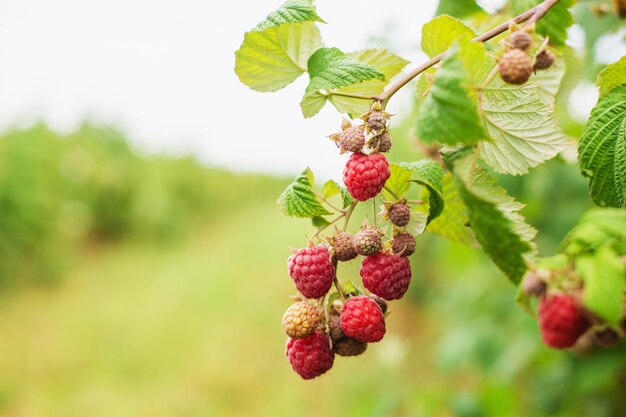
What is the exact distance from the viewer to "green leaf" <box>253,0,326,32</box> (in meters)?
0.66

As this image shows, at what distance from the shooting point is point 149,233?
7703 mm

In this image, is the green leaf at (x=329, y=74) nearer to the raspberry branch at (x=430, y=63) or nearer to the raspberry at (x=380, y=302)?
the raspberry branch at (x=430, y=63)

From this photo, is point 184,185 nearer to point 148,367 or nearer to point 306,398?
point 148,367

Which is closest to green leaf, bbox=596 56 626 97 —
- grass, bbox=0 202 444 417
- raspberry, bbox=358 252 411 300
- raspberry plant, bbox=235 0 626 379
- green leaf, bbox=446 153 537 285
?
raspberry plant, bbox=235 0 626 379

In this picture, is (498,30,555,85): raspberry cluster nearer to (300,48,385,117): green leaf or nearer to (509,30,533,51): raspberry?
(509,30,533,51): raspberry

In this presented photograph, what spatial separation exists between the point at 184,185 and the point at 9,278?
167 inches

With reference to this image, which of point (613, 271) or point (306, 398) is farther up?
point (306, 398)

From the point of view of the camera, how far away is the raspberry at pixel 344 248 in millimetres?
679

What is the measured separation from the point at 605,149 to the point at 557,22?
0.21 m

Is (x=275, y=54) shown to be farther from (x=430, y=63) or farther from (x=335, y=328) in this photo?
(x=335, y=328)

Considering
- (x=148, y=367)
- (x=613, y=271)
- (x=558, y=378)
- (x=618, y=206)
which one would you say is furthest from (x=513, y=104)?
(x=148, y=367)

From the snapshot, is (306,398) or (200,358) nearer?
(306,398)

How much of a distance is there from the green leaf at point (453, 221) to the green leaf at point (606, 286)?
0.31 metres

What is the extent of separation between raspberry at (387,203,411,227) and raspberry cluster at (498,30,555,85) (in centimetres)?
18
